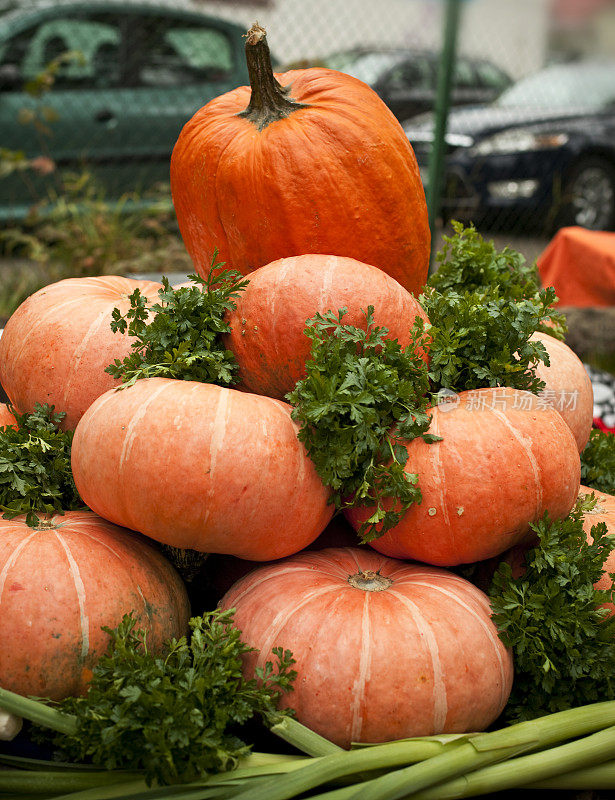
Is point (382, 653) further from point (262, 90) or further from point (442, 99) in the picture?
point (442, 99)

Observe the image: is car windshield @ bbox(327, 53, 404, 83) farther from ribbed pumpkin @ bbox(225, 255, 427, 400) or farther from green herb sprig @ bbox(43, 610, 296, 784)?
green herb sprig @ bbox(43, 610, 296, 784)

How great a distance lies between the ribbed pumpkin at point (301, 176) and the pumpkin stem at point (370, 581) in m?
0.85

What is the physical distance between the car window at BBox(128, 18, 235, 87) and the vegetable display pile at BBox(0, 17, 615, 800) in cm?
476

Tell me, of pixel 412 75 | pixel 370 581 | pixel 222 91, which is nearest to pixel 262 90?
pixel 370 581

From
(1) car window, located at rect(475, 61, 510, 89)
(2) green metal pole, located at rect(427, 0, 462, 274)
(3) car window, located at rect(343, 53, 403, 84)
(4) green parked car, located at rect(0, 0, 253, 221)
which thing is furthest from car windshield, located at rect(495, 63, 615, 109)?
(4) green parked car, located at rect(0, 0, 253, 221)

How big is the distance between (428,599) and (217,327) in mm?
758

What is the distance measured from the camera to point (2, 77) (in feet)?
19.4

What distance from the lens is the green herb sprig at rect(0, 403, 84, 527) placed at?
179 cm

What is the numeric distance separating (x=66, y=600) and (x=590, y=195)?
23.7 ft

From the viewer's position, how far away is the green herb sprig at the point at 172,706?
54.2 inches

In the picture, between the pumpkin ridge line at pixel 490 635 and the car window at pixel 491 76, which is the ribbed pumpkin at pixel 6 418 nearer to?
the pumpkin ridge line at pixel 490 635

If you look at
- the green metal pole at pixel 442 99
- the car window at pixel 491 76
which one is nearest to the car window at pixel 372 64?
the car window at pixel 491 76

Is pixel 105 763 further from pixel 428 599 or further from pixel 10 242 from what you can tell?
pixel 10 242

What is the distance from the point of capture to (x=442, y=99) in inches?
197
